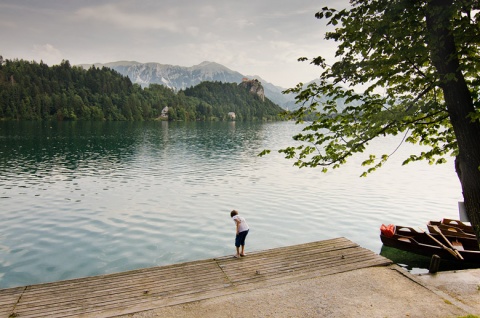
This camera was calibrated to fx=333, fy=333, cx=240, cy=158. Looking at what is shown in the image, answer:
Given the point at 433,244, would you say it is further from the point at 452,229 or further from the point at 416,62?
the point at 416,62

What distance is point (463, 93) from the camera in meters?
9.34

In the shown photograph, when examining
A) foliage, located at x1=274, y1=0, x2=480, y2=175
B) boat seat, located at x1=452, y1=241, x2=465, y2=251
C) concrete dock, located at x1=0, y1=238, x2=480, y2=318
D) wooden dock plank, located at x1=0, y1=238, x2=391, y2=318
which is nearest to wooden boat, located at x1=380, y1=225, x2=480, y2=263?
boat seat, located at x1=452, y1=241, x2=465, y2=251

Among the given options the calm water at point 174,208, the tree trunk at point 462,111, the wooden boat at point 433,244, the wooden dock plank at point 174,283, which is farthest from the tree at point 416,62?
the calm water at point 174,208

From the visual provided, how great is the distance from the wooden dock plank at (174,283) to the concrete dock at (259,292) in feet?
0.12

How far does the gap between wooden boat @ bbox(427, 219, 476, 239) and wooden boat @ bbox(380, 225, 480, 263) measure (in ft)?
1.35

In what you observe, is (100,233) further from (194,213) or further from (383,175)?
(383,175)

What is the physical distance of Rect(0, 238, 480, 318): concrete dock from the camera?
38.9 ft

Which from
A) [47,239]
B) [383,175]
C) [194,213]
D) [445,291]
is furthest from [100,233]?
[383,175]

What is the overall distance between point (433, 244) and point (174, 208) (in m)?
20.9

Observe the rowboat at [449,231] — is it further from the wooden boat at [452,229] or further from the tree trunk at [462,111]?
the tree trunk at [462,111]

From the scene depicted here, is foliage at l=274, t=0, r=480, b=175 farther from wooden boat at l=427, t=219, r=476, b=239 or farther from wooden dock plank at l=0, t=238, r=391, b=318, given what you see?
wooden boat at l=427, t=219, r=476, b=239

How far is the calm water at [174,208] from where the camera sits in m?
21.3

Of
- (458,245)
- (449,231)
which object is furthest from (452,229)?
(458,245)

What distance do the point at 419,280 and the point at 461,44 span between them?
984 centimetres
